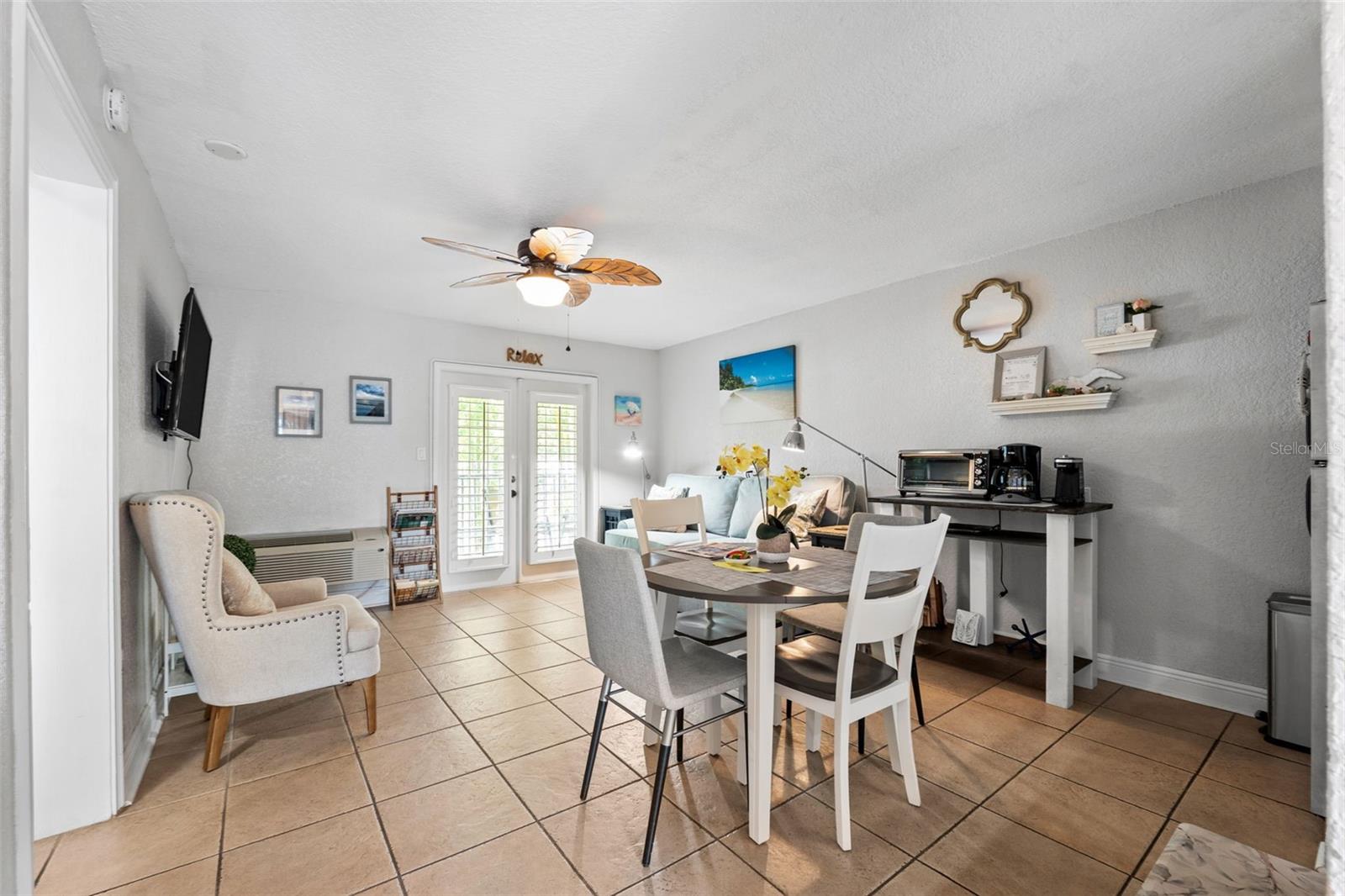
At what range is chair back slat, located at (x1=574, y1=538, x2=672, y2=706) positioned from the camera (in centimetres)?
183

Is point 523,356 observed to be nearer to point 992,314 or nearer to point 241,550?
point 241,550

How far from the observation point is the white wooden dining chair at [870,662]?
6.18ft

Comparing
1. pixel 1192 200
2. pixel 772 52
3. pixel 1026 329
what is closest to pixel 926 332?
pixel 1026 329

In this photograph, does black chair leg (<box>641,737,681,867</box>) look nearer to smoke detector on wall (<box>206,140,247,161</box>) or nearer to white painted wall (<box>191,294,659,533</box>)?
smoke detector on wall (<box>206,140,247,161</box>)

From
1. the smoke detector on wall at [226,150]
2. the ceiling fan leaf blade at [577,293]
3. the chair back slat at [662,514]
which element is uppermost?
the smoke detector on wall at [226,150]

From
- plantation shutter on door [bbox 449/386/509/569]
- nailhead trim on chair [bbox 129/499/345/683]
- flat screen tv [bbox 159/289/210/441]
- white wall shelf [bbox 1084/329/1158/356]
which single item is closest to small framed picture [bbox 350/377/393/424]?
plantation shutter on door [bbox 449/386/509/569]

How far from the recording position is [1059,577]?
9.88 feet

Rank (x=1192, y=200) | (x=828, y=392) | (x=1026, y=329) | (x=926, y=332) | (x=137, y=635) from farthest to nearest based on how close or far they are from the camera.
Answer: (x=828, y=392) < (x=926, y=332) < (x=1026, y=329) < (x=1192, y=200) < (x=137, y=635)

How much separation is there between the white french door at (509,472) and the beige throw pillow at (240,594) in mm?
2670

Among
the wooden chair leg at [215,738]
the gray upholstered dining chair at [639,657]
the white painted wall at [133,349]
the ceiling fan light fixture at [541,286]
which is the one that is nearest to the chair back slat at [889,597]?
the gray upholstered dining chair at [639,657]

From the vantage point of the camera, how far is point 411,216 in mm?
3135

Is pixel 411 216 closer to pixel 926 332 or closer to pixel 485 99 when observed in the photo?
pixel 485 99

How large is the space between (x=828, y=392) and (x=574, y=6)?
3.45 metres

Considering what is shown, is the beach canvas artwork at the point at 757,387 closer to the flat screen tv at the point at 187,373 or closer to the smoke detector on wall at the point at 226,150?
the smoke detector on wall at the point at 226,150
